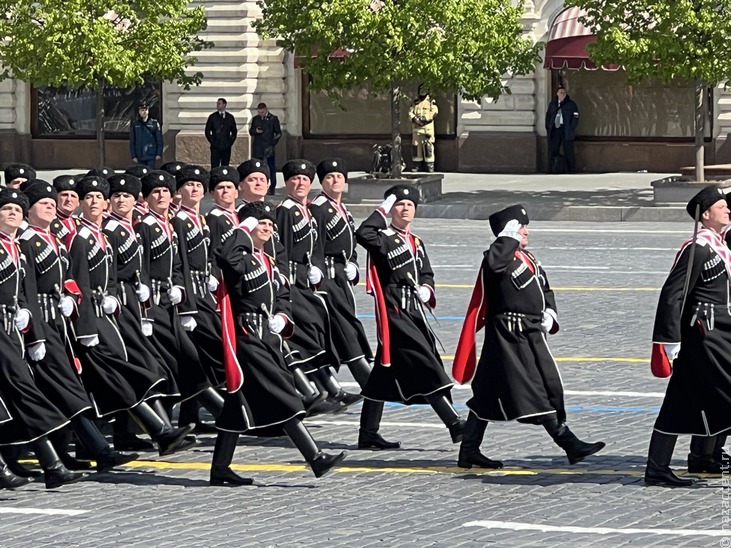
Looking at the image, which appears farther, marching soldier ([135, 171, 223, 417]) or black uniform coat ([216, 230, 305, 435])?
marching soldier ([135, 171, 223, 417])

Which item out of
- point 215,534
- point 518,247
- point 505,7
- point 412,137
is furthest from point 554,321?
point 412,137

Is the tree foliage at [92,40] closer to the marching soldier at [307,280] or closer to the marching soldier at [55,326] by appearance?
the marching soldier at [307,280]

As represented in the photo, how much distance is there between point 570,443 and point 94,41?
2402 cm

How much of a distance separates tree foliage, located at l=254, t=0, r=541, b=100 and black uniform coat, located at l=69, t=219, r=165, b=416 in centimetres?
1911

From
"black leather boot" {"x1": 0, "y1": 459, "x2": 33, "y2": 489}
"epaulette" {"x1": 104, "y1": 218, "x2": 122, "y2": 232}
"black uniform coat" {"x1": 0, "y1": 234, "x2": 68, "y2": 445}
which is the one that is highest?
"epaulette" {"x1": 104, "y1": 218, "x2": 122, "y2": 232}

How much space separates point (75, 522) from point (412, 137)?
2923 cm

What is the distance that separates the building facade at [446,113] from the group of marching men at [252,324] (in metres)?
24.3

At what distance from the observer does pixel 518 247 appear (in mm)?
11180

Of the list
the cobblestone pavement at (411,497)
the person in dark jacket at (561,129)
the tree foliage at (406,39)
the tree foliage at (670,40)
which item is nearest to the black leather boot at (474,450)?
the cobblestone pavement at (411,497)

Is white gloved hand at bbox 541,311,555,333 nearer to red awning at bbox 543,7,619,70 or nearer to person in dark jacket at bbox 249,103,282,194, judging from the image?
person in dark jacket at bbox 249,103,282,194

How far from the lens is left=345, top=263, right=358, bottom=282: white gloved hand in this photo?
1345 centimetres

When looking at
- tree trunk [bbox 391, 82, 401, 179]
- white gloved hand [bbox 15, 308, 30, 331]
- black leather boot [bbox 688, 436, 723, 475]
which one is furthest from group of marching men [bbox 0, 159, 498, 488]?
tree trunk [bbox 391, 82, 401, 179]

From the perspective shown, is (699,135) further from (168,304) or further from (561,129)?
(168,304)

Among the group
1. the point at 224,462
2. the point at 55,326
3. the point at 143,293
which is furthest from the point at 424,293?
the point at 55,326
